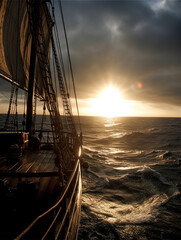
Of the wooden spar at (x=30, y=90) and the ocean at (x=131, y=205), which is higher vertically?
the wooden spar at (x=30, y=90)

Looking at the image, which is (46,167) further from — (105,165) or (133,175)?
(105,165)

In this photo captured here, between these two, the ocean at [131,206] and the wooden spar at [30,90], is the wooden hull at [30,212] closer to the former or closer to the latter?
the ocean at [131,206]

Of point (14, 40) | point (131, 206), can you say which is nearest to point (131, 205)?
point (131, 206)

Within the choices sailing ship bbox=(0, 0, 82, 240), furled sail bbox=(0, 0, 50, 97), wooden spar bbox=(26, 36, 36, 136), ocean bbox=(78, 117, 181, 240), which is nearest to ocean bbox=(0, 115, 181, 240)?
ocean bbox=(78, 117, 181, 240)

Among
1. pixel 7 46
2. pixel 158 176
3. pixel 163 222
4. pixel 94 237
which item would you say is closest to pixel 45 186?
pixel 94 237

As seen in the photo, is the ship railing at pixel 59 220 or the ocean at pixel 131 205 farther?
the ocean at pixel 131 205

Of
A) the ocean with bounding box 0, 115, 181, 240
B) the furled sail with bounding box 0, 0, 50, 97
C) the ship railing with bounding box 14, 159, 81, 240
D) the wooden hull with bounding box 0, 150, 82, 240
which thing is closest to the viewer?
the ship railing with bounding box 14, 159, 81, 240

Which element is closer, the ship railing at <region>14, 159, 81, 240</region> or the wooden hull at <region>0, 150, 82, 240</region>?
the ship railing at <region>14, 159, 81, 240</region>

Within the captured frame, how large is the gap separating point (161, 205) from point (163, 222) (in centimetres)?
155

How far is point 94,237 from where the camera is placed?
5.87 meters

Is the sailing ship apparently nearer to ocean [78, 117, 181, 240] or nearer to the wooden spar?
the wooden spar

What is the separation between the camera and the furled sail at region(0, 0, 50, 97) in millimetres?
8820

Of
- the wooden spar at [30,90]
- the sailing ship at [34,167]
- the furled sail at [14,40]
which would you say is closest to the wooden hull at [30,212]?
the sailing ship at [34,167]

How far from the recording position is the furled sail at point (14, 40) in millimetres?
8820
